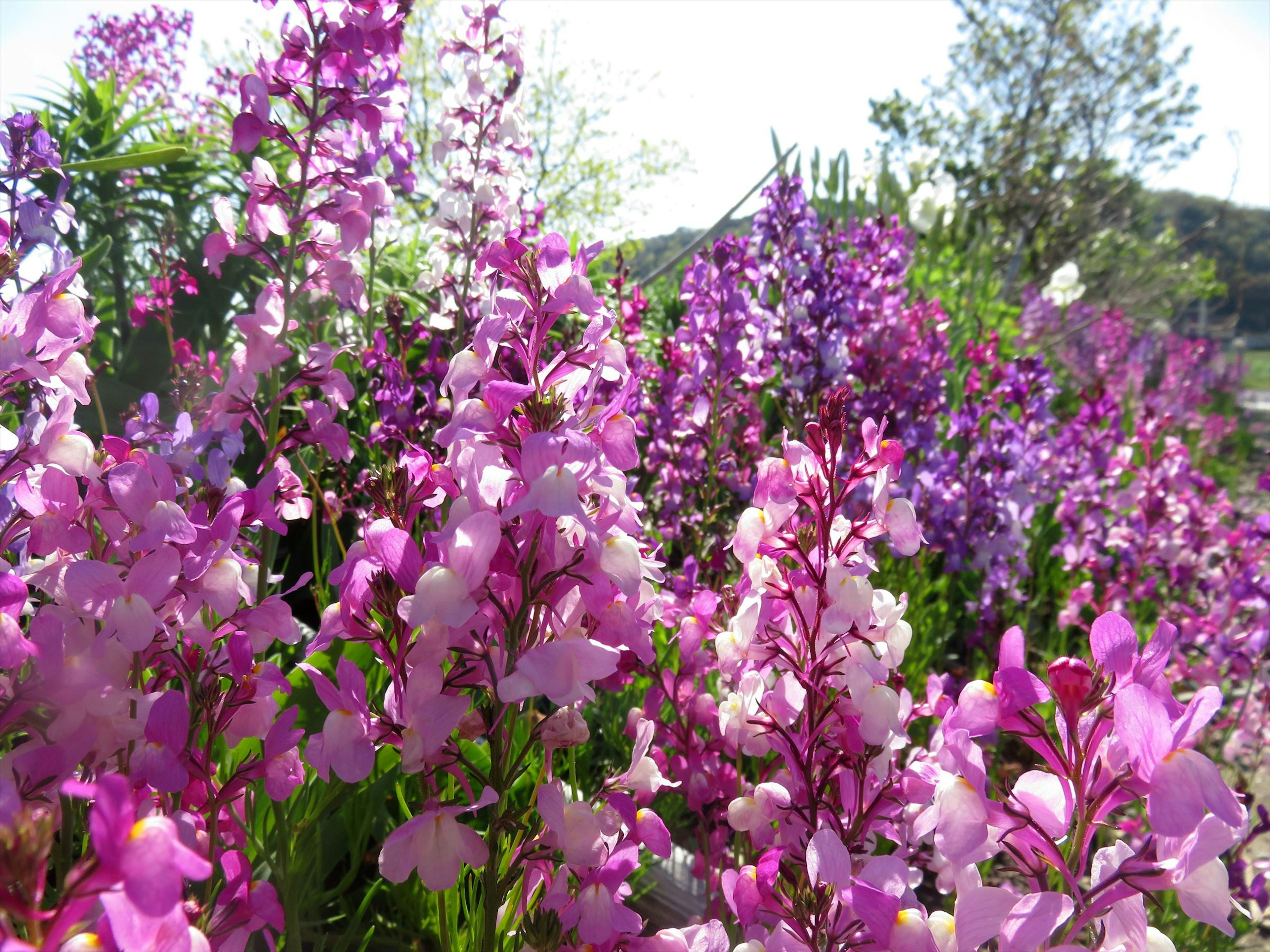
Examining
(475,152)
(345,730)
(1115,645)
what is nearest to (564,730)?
(345,730)

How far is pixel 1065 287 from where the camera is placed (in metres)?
8.06

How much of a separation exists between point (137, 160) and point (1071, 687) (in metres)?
2.26

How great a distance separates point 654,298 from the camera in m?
6.06

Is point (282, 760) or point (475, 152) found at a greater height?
point (475, 152)

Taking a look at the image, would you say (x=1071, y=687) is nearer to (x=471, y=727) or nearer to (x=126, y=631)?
(x=471, y=727)

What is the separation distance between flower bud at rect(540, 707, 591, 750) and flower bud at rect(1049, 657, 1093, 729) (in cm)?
42

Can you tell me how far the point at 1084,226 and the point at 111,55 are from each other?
48.9ft

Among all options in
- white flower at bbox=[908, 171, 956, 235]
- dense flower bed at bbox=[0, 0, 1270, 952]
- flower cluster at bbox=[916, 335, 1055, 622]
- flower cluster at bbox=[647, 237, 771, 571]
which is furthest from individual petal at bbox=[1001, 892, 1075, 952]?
white flower at bbox=[908, 171, 956, 235]

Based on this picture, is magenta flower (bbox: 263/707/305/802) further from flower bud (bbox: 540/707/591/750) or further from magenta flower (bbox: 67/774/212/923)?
magenta flower (bbox: 67/774/212/923)

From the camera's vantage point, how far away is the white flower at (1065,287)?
8.00 m

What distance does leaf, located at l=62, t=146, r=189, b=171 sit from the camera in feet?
6.05

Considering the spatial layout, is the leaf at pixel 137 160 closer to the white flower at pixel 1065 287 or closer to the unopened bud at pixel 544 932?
the unopened bud at pixel 544 932

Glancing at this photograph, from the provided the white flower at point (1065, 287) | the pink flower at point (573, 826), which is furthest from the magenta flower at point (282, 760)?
the white flower at point (1065, 287)

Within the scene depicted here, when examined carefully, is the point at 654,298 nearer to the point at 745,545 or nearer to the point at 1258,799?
the point at 1258,799
